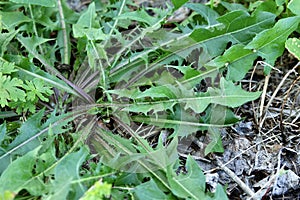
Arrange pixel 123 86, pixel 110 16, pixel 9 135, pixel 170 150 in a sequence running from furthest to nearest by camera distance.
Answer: pixel 110 16, pixel 123 86, pixel 9 135, pixel 170 150

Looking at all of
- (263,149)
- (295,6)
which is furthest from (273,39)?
(263,149)

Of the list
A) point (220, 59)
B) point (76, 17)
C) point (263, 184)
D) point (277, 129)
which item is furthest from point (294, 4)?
point (76, 17)

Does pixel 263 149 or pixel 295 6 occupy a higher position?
pixel 295 6

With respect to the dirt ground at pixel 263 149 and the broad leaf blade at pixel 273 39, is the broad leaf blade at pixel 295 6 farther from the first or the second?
the dirt ground at pixel 263 149

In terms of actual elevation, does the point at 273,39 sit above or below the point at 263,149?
above

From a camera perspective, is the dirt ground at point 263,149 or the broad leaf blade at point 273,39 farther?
the broad leaf blade at point 273,39

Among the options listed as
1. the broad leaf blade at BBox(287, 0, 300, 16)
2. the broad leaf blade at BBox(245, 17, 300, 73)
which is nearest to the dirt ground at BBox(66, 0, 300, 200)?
the broad leaf blade at BBox(245, 17, 300, 73)

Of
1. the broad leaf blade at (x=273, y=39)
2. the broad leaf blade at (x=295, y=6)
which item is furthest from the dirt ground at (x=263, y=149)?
the broad leaf blade at (x=295, y=6)

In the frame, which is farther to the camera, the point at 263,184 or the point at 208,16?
the point at 208,16

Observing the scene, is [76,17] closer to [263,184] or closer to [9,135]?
[9,135]

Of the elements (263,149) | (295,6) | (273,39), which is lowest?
(263,149)

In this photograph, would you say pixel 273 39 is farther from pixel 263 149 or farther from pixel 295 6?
pixel 263 149
